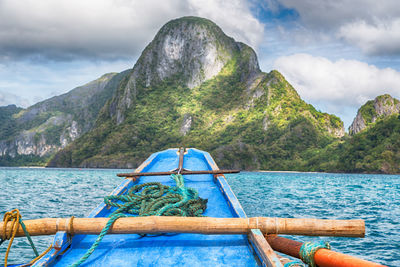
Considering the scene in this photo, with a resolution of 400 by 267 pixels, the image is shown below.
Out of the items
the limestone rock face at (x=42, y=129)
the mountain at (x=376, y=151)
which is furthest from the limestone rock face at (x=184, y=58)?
the mountain at (x=376, y=151)

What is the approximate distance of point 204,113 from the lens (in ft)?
405

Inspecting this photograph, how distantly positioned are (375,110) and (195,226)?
4780 inches

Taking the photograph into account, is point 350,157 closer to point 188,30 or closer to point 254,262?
point 254,262

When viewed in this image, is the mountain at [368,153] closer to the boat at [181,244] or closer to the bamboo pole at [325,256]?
the bamboo pole at [325,256]

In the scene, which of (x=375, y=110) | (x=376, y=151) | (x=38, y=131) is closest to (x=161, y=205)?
(x=376, y=151)

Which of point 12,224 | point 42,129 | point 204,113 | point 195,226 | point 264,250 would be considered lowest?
point 264,250

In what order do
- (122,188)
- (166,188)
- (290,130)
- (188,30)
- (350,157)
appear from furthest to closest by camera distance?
(188,30)
(290,130)
(350,157)
(122,188)
(166,188)

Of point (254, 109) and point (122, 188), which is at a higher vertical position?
point (254, 109)

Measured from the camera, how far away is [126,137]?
11438cm

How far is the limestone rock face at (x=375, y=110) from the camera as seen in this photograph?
348 feet

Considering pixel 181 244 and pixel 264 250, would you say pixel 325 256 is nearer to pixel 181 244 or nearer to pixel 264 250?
pixel 264 250

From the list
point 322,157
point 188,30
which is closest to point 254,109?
point 322,157

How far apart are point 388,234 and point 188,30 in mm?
140455

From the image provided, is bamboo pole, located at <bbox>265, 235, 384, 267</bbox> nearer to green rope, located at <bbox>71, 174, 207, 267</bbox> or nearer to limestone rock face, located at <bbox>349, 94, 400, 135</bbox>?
green rope, located at <bbox>71, 174, 207, 267</bbox>
